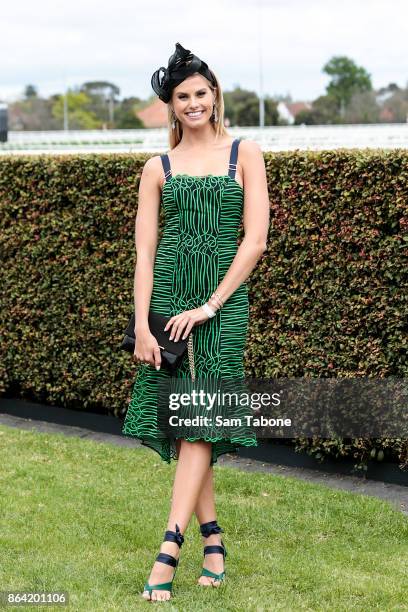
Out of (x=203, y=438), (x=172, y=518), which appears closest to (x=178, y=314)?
(x=203, y=438)

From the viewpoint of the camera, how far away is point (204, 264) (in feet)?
14.0

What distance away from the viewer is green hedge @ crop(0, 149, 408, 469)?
6188 mm

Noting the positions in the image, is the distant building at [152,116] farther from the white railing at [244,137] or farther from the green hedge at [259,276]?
the green hedge at [259,276]

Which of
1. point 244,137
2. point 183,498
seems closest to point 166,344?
point 183,498

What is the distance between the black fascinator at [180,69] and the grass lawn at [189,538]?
2170 millimetres

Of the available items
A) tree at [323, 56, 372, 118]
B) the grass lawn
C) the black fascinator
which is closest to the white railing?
the grass lawn

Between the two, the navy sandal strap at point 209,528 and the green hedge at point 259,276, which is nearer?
the navy sandal strap at point 209,528

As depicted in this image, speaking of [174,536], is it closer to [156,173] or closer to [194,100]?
[156,173]

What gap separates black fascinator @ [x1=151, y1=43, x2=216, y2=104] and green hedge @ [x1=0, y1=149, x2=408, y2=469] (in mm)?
2066

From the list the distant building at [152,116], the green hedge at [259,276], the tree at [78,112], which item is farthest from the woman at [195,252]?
the distant building at [152,116]

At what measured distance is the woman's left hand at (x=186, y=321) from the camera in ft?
13.8

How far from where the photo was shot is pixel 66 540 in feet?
16.9

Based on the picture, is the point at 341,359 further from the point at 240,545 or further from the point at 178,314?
the point at 178,314

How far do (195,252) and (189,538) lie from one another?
5.52ft
